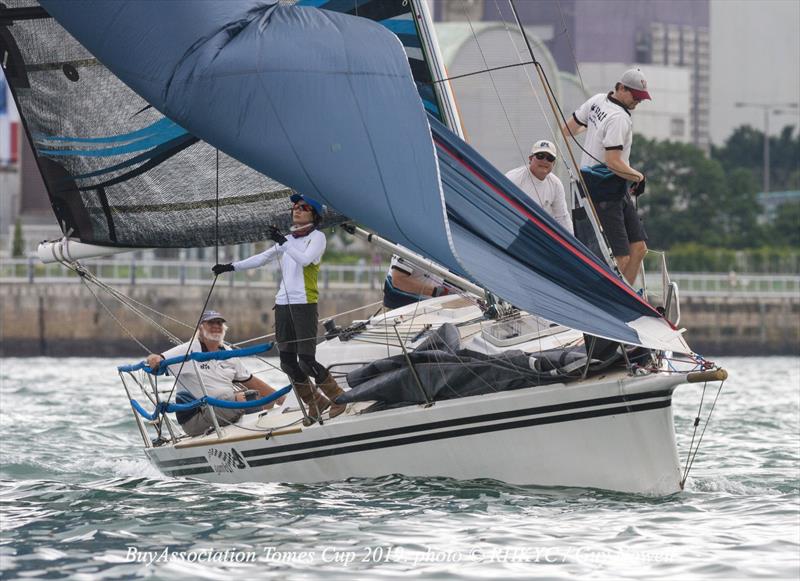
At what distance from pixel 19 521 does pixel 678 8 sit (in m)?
62.5

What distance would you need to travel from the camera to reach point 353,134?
8.53 meters

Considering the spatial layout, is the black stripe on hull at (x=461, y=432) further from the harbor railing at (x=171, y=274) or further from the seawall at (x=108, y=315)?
Result: the harbor railing at (x=171, y=274)

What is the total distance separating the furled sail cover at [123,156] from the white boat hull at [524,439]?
1894 mm

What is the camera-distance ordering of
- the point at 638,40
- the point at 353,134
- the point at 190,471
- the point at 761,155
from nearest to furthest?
1. the point at 353,134
2. the point at 190,471
3. the point at 638,40
4. the point at 761,155

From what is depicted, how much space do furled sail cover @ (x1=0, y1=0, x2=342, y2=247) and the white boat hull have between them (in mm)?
1894

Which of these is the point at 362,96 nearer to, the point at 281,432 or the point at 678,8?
the point at 281,432

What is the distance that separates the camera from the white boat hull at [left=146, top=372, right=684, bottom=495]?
9.07m

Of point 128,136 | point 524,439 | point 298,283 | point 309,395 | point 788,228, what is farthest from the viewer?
point 788,228

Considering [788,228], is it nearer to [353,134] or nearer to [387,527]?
[353,134]

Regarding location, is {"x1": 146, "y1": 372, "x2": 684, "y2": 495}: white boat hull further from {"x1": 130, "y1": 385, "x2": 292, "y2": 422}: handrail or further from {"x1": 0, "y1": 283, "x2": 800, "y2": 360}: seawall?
{"x1": 0, "y1": 283, "x2": 800, "y2": 360}: seawall

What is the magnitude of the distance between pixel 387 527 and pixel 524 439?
1324 mm

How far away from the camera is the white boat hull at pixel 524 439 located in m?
9.07

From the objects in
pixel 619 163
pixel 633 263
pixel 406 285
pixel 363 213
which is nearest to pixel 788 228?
pixel 406 285

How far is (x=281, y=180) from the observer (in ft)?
28.5
